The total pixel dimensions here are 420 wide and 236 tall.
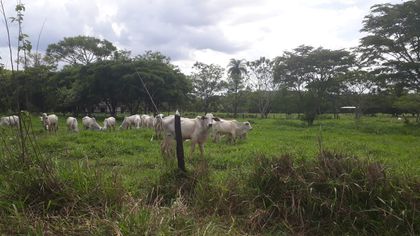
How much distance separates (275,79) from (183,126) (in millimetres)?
34559

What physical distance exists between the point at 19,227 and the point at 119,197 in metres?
1.23

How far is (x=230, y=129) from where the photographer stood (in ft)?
59.1

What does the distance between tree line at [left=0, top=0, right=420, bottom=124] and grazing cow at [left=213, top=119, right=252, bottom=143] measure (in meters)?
4.68

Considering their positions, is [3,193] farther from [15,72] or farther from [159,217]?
[159,217]

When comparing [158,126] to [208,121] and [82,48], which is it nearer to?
[208,121]

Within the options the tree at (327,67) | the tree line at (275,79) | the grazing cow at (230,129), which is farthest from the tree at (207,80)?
the grazing cow at (230,129)

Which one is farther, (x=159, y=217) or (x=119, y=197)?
(x=119, y=197)

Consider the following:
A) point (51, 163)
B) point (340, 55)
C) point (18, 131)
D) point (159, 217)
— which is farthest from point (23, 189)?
point (340, 55)

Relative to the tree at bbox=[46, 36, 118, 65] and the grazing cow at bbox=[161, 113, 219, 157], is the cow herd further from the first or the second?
the tree at bbox=[46, 36, 118, 65]

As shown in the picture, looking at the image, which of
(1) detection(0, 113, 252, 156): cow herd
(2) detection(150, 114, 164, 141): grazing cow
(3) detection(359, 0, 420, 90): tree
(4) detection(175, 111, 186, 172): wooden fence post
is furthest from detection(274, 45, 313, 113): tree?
(4) detection(175, 111, 186, 172): wooden fence post

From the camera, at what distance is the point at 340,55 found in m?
39.4

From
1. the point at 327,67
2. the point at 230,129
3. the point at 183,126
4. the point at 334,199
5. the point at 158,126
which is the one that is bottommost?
the point at 334,199

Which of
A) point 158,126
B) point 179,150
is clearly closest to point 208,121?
point 158,126

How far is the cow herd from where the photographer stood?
1172 centimetres
